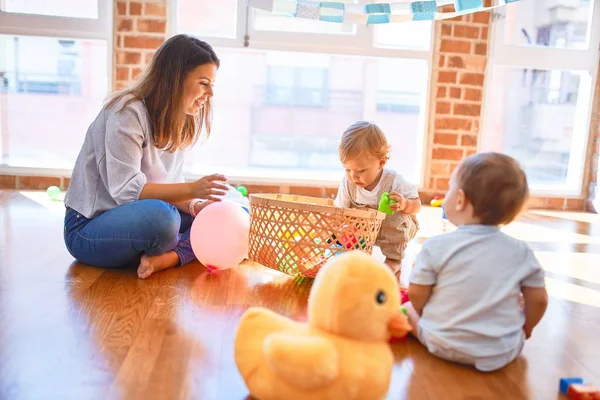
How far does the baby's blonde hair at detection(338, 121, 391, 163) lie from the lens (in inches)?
61.5

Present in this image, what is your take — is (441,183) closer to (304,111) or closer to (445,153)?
(445,153)

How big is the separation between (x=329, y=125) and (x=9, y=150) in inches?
69.3

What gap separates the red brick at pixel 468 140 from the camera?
121 inches

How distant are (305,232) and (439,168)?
1878mm

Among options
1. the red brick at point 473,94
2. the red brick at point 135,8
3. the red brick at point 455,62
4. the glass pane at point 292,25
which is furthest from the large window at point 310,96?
the red brick at point 135,8

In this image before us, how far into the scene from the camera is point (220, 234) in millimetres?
1481

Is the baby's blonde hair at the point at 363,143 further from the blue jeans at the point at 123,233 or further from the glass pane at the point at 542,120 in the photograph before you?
the glass pane at the point at 542,120

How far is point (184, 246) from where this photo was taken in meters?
1.63

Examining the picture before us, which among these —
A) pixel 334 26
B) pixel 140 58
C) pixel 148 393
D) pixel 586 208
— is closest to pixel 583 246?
pixel 586 208

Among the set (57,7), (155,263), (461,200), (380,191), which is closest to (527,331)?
(461,200)

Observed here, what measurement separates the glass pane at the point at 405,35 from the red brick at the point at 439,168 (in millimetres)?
632

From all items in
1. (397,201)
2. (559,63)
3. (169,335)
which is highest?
(559,63)

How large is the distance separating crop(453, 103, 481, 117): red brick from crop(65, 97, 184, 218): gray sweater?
6.35ft

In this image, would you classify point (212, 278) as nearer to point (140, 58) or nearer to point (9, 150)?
point (140, 58)
